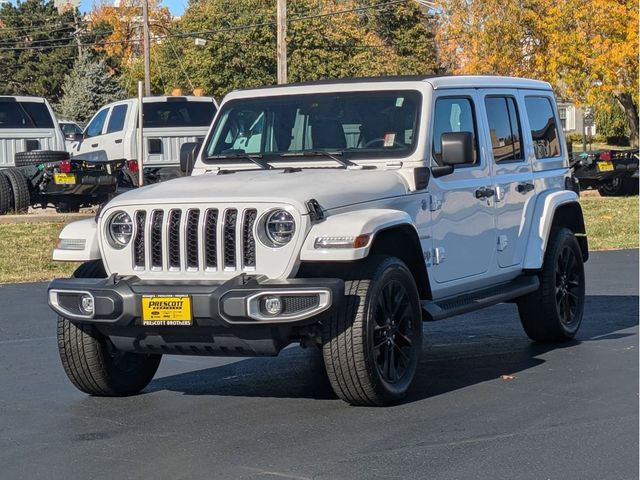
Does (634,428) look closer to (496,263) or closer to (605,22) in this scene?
(496,263)

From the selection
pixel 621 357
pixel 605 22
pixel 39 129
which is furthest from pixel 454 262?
pixel 605 22

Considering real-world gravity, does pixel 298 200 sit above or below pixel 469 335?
above

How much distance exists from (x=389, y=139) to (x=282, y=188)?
1.30 metres

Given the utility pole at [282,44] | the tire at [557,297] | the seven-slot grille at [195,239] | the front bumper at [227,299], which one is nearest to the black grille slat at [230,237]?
the seven-slot grille at [195,239]

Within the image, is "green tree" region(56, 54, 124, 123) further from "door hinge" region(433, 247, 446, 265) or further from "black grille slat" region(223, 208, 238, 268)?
"black grille slat" region(223, 208, 238, 268)

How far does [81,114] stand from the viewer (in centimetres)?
7275

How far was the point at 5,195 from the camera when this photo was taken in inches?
840

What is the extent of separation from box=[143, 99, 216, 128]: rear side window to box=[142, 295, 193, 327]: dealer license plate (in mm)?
16838

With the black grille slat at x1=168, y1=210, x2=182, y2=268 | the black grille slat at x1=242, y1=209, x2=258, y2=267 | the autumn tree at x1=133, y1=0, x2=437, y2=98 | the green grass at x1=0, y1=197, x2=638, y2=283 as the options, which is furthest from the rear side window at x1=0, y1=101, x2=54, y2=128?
the autumn tree at x1=133, y1=0, x2=437, y2=98

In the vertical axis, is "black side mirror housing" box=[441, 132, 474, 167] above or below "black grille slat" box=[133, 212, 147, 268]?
above

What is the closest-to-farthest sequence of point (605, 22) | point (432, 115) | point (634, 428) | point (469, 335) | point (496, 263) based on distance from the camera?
point (634, 428), point (432, 115), point (496, 263), point (469, 335), point (605, 22)

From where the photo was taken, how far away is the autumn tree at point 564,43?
121 feet

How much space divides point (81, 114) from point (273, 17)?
60.6 feet

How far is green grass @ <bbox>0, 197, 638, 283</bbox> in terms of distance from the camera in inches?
629
